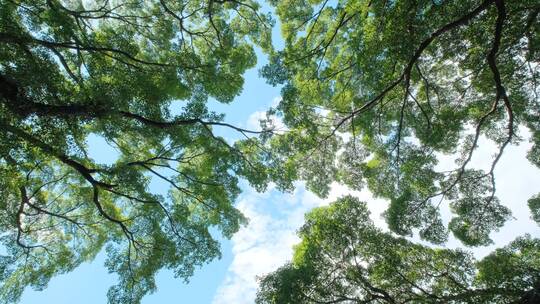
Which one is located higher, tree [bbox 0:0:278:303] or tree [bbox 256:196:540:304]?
tree [bbox 0:0:278:303]

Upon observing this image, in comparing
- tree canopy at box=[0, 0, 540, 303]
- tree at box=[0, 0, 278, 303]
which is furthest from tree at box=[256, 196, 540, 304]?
tree at box=[0, 0, 278, 303]

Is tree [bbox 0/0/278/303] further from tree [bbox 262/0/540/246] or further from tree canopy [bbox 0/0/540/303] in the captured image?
tree [bbox 262/0/540/246]

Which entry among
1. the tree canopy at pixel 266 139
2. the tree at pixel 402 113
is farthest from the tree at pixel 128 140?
the tree at pixel 402 113

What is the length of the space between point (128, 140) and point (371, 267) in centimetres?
804

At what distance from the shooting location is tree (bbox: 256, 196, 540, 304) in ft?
25.9

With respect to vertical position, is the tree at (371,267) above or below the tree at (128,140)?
below

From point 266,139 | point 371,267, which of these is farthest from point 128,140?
point 371,267

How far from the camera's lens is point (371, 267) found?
876 centimetres

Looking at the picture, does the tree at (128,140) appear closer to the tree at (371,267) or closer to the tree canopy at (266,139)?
the tree canopy at (266,139)

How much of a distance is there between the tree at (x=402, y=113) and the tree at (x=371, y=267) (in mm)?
776

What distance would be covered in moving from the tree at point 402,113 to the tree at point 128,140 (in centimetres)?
174

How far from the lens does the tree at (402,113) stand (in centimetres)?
809

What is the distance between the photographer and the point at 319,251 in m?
9.11

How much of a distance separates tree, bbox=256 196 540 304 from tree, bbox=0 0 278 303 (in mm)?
2133
